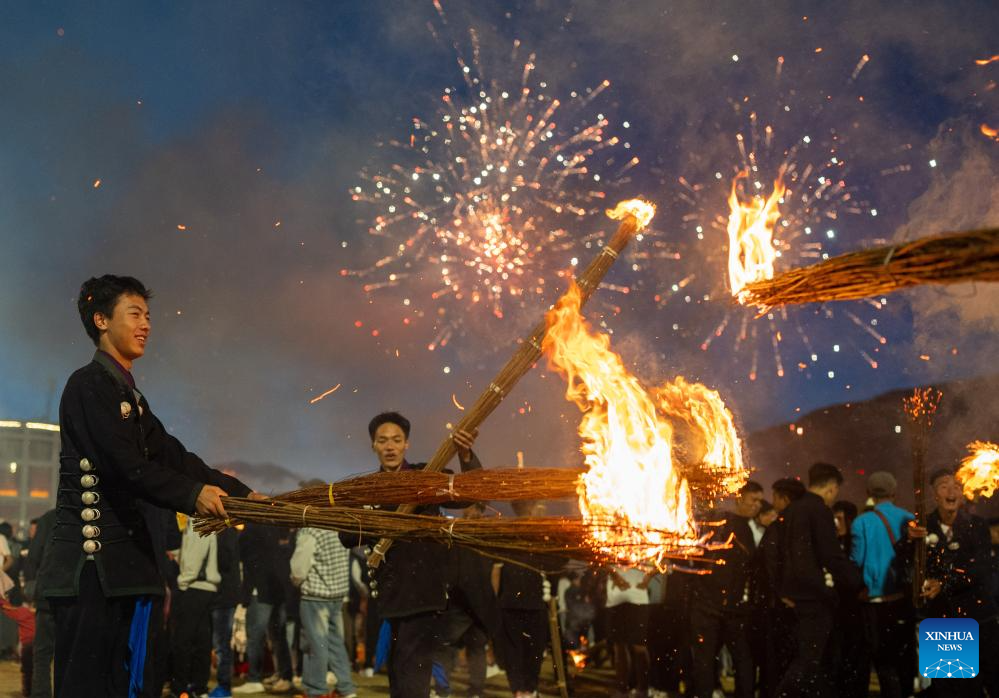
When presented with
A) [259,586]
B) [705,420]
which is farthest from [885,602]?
[259,586]

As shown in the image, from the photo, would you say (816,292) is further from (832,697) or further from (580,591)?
(580,591)

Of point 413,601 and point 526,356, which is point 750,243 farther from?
point 413,601

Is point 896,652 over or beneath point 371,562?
Answer: beneath

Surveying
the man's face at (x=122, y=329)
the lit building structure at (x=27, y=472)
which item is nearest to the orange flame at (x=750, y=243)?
the man's face at (x=122, y=329)

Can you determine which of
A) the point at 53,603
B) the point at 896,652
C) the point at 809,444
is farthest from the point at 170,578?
the point at 809,444

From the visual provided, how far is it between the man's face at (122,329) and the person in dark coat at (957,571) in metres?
5.80

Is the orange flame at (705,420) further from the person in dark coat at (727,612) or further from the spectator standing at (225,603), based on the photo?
the spectator standing at (225,603)

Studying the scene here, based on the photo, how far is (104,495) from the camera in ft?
13.5

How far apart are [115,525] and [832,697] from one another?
16.9 feet

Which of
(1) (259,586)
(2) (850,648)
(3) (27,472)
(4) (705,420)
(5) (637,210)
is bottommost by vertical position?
(2) (850,648)

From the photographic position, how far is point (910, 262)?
128 inches

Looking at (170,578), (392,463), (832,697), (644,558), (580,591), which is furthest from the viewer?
(580,591)

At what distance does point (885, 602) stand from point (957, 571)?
609mm

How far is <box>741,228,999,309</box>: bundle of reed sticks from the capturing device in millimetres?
3037
